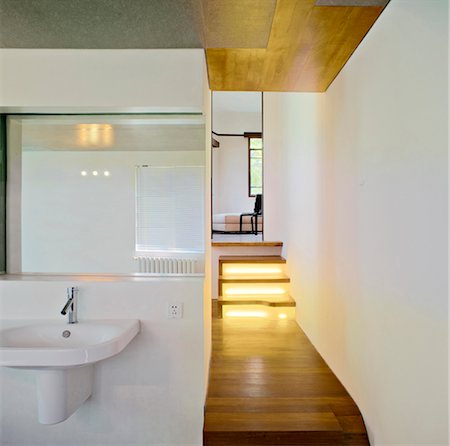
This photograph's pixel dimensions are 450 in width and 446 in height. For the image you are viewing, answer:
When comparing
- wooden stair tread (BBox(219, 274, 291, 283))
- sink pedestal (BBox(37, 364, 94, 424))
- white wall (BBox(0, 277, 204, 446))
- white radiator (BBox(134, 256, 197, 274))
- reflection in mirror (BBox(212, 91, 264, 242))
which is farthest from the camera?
reflection in mirror (BBox(212, 91, 264, 242))

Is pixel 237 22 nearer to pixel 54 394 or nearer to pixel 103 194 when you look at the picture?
pixel 103 194

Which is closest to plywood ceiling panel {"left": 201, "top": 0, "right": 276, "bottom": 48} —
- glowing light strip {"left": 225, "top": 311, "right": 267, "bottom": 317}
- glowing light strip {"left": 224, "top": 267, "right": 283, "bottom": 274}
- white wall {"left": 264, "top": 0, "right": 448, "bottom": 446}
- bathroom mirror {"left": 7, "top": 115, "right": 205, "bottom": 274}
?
bathroom mirror {"left": 7, "top": 115, "right": 205, "bottom": 274}

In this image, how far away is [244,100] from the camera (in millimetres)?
7012

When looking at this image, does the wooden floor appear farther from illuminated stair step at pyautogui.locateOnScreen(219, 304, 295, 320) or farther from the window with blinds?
the window with blinds

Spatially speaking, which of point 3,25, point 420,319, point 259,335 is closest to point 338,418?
point 420,319

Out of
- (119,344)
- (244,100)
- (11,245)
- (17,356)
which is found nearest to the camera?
(17,356)

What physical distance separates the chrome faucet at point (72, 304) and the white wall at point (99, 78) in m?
1.10

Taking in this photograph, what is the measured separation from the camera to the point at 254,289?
11.0 ft

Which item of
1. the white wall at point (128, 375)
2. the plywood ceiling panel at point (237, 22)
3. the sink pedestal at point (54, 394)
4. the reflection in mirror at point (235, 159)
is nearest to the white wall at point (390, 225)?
the plywood ceiling panel at point (237, 22)

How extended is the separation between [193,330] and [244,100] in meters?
6.39

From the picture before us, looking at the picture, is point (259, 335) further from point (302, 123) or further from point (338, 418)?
point (302, 123)

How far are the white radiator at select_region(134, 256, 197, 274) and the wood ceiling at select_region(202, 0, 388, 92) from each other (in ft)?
4.37

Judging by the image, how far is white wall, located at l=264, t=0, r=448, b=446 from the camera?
1.13 metres

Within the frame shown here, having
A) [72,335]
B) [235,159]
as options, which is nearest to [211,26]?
[72,335]
